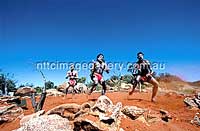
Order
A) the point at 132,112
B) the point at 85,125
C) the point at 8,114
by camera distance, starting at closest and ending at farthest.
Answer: the point at 85,125 → the point at 132,112 → the point at 8,114

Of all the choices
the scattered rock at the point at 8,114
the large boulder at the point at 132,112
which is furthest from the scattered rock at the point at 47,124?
the scattered rock at the point at 8,114

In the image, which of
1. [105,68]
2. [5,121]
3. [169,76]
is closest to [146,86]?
[169,76]

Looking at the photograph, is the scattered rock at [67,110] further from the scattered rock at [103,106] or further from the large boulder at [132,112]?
the large boulder at [132,112]

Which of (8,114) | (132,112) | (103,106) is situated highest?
(103,106)

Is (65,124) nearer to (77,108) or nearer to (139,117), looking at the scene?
(77,108)

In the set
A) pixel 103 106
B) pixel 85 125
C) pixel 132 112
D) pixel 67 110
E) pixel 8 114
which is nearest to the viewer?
pixel 85 125

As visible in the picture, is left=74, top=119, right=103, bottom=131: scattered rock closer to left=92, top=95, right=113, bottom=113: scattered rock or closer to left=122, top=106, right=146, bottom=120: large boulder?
left=92, top=95, right=113, bottom=113: scattered rock

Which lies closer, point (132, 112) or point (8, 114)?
point (132, 112)

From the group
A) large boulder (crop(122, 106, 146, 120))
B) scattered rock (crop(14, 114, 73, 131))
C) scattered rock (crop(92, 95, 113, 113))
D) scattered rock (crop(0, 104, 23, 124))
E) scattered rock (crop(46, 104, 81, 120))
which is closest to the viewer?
scattered rock (crop(14, 114, 73, 131))

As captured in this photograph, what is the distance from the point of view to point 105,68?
1345 centimetres

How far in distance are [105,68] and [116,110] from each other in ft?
16.0

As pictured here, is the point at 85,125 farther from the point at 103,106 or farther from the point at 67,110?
the point at 67,110

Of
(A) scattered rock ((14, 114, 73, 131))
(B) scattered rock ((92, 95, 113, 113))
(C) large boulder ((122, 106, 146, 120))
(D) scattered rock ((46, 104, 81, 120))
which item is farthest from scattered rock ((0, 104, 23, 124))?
(C) large boulder ((122, 106, 146, 120))

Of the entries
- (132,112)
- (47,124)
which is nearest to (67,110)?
(47,124)
